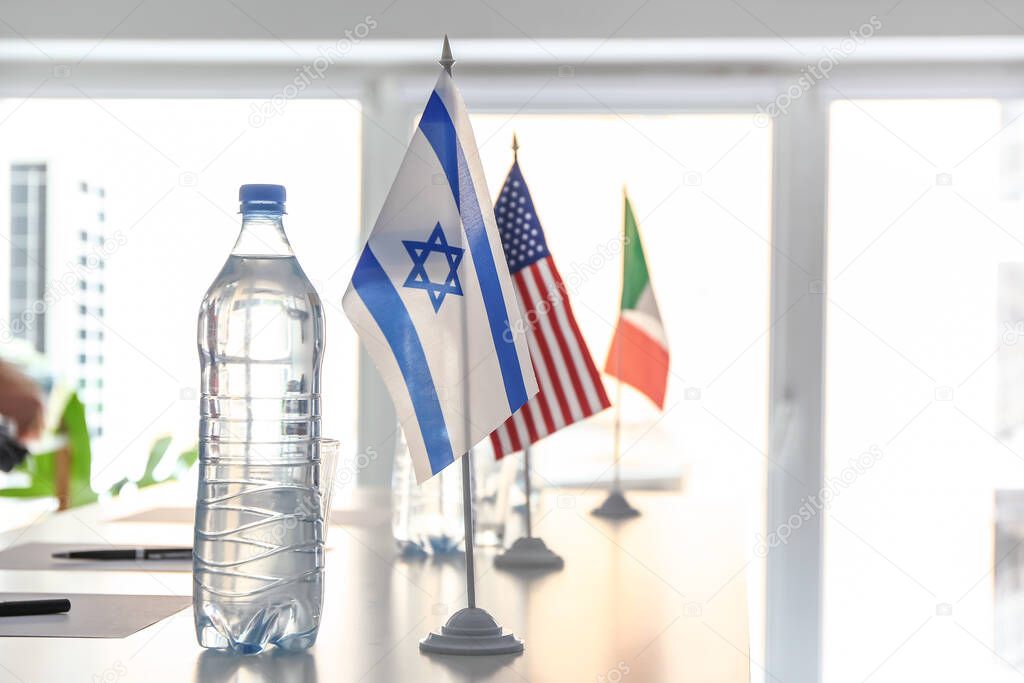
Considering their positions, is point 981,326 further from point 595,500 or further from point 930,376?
point 595,500

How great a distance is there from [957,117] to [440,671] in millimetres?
3652

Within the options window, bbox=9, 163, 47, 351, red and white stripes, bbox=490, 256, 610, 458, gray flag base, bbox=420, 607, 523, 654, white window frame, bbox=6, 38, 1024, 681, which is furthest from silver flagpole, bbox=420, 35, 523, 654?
window, bbox=9, 163, 47, 351

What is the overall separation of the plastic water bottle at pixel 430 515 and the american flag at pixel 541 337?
Answer: 10cm

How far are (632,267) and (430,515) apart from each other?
119cm

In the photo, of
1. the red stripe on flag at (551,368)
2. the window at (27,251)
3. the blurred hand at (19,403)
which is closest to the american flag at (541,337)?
the red stripe on flag at (551,368)

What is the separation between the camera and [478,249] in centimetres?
112

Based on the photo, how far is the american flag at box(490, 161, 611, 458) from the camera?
5.56 feet

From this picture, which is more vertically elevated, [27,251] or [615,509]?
[27,251]

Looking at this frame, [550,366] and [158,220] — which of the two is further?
[158,220]

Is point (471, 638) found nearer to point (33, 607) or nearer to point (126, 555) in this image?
point (33, 607)

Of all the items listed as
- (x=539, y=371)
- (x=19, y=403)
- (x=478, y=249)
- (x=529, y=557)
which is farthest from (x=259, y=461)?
(x=19, y=403)

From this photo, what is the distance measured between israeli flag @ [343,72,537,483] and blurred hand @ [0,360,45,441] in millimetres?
1602

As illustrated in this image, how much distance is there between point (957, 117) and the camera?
159 inches

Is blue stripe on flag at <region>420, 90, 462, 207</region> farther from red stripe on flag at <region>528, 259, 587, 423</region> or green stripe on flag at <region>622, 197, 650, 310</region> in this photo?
green stripe on flag at <region>622, 197, 650, 310</region>
